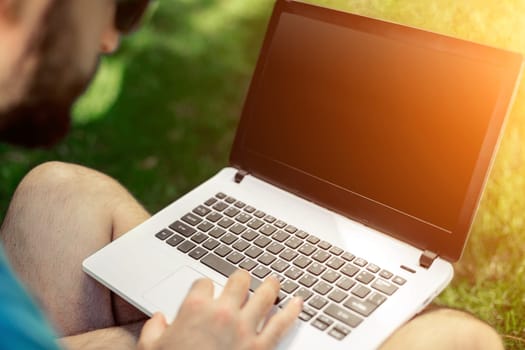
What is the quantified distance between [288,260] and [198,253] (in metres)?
0.16

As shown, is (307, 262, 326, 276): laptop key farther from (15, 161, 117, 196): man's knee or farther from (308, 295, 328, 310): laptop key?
(15, 161, 117, 196): man's knee

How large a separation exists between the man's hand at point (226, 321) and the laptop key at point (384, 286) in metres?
0.14

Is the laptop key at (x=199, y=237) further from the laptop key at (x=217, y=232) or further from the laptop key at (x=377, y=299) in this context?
the laptop key at (x=377, y=299)

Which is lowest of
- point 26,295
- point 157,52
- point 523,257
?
point 157,52

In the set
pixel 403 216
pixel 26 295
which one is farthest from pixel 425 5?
Answer: pixel 26 295

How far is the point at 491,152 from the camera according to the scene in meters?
1.07

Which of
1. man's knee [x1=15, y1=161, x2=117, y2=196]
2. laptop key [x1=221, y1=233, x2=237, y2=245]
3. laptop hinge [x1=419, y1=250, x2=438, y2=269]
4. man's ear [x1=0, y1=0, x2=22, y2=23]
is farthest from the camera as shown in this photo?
man's knee [x1=15, y1=161, x2=117, y2=196]

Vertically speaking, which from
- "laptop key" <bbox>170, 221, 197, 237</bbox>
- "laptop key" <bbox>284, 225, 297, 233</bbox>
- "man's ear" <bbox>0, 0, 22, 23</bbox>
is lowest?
"laptop key" <bbox>170, 221, 197, 237</bbox>

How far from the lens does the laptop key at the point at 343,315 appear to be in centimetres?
103

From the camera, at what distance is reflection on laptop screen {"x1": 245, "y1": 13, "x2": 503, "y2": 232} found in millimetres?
1098

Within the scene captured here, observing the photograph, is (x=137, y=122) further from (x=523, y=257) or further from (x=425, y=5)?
(x=523, y=257)

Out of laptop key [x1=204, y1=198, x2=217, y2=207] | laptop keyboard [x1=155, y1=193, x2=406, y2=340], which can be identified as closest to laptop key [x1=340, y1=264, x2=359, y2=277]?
laptop keyboard [x1=155, y1=193, x2=406, y2=340]

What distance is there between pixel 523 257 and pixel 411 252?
361 millimetres

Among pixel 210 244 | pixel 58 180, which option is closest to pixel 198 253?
pixel 210 244
